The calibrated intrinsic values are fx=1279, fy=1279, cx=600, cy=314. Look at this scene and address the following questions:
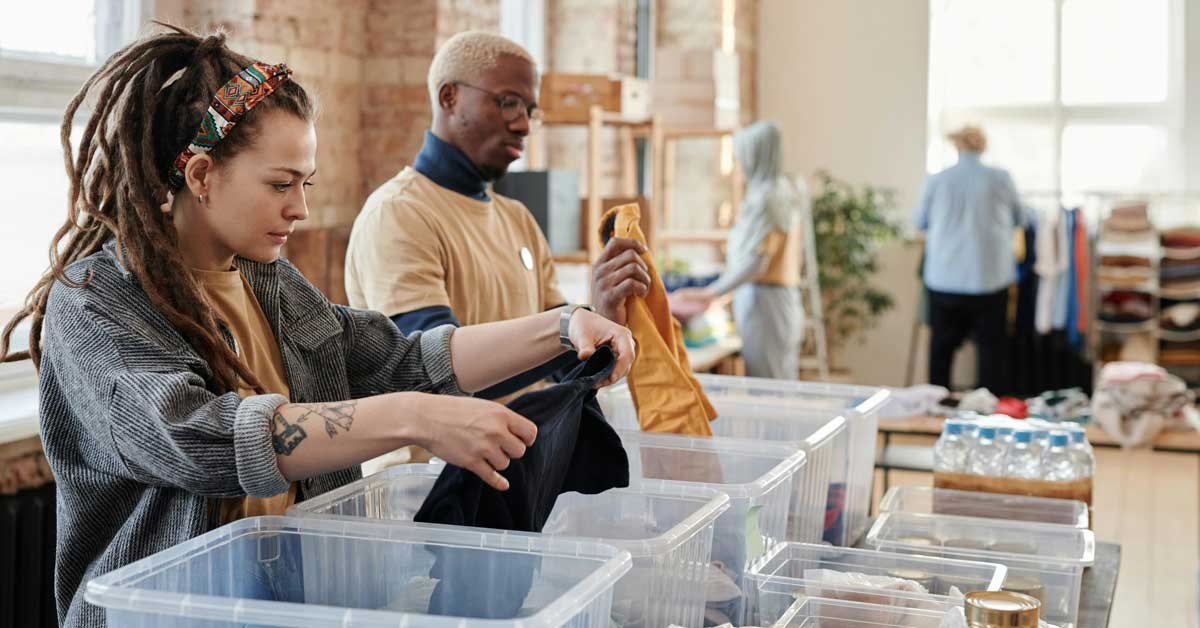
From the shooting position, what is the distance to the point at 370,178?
14.6 ft

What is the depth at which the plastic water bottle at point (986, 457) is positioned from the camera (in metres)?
2.41

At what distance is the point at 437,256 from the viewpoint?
2402mm

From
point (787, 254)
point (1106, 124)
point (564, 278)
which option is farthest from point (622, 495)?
point (1106, 124)

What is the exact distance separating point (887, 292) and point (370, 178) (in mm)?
4990

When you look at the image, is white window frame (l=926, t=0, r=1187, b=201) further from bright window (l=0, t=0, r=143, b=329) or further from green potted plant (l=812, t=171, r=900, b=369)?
bright window (l=0, t=0, r=143, b=329)

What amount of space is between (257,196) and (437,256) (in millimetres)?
879

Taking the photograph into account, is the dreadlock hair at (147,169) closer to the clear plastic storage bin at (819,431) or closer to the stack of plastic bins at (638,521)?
the stack of plastic bins at (638,521)

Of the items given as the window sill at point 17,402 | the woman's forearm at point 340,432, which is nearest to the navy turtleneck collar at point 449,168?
the window sill at point 17,402

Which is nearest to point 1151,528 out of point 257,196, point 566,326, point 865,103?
point 865,103

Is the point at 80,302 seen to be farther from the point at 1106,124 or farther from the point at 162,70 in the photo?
the point at 1106,124

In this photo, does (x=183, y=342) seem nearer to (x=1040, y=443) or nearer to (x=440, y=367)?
(x=440, y=367)

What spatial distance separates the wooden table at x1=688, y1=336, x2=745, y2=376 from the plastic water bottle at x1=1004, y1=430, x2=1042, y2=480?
2896 millimetres

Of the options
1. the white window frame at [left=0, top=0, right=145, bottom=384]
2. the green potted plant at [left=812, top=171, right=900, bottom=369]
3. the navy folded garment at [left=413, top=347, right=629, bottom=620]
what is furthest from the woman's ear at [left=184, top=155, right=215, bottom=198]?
the green potted plant at [left=812, top=171, right=900, bottom=369]

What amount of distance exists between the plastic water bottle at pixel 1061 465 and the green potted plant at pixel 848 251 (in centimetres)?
556
